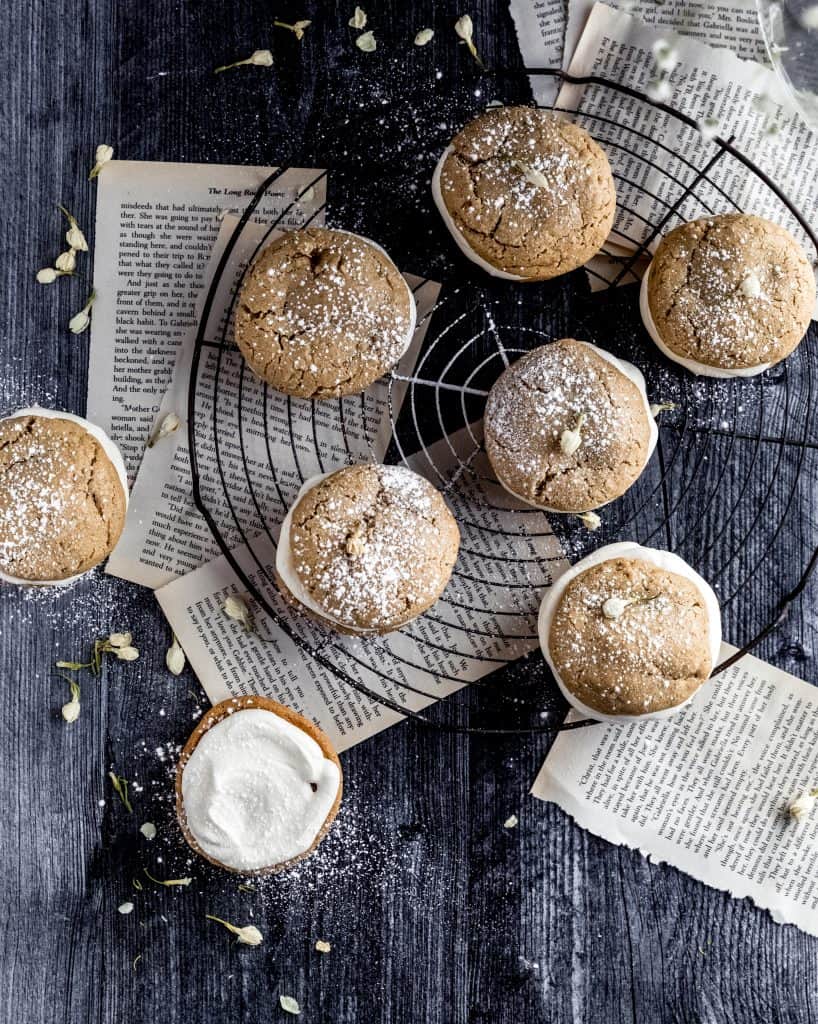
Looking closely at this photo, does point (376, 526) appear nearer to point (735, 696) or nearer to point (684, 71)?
point (735, 696)

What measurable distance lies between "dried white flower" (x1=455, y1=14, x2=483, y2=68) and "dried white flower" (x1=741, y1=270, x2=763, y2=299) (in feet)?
3.01

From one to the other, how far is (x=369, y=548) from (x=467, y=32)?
4.60 feet

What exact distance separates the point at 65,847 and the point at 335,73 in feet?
7.23

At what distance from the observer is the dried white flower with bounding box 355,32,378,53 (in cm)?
255

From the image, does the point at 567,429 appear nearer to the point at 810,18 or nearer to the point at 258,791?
the point at 810,18

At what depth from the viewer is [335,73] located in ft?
8.40

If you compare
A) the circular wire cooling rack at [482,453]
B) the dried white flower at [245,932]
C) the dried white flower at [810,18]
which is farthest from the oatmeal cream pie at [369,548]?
the dried white flower at [810,18]

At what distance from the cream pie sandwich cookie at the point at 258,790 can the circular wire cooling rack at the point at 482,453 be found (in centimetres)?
22

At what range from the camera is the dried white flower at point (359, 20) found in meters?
2.55

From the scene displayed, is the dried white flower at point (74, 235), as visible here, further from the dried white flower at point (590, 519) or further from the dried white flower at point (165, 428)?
the dried white flower at point (590, 519)

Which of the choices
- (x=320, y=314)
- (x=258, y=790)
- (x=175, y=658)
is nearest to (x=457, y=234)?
(x=320, y=314)

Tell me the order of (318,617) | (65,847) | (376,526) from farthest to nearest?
(65,847) < (318,617) < (376,526)

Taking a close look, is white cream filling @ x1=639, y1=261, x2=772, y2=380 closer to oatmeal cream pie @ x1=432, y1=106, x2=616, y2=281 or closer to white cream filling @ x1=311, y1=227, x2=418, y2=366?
oatmeal cream pie @ x1=432, y1=106, x2=616, y2=281

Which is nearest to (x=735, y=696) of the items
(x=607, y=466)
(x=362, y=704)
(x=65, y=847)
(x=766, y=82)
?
(x=607, y=466)
